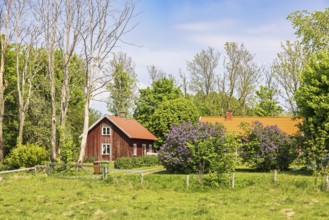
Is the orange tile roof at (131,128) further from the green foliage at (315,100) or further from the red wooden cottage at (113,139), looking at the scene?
the green foliage at (315,100)

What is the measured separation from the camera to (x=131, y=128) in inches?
2080

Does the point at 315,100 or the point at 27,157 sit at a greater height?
the point at 315,100

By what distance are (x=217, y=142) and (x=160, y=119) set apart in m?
30.4

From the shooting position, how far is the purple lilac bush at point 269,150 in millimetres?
30125

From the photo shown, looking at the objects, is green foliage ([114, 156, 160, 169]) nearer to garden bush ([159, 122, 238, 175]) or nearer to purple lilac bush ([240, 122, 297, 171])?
garden bush ([159, 122, 238, 175])

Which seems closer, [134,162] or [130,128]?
[134,162]

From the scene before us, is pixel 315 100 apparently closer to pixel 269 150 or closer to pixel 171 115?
pixel 269 150

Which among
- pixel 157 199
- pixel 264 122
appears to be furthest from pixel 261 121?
pixel 157 199

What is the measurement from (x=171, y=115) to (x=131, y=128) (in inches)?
243

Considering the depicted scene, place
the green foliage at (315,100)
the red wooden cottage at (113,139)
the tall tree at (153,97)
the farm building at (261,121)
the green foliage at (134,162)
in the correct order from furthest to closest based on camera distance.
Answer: the tall tree at (153,97) < the red wooden cottage at (113,139) < the farm building at (261,121) < the green foliage at (134,162) < the green foliage at (315,100)

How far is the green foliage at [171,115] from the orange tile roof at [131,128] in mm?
2253

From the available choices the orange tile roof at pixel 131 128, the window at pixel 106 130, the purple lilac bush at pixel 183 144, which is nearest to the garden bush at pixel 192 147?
the purple lilac bush at pixel 183 144

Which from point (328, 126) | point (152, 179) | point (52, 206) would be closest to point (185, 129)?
point (152, 179)

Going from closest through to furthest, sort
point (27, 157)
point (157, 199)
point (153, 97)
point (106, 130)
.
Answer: point (157, 199), point (27, 157), point (106, 130), point (153, 97)
